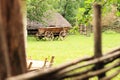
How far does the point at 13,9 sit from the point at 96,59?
2.35 feet

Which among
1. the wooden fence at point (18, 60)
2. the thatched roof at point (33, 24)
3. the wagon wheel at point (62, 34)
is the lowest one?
the wagon wheel at point (62, 34)

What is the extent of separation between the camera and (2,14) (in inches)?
87.1

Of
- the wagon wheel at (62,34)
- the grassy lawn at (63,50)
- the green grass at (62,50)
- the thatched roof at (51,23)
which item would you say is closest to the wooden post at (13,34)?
the grassy lawn at (63,50)

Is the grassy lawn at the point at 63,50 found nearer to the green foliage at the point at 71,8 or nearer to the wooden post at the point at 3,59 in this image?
the green foliage at the point at 71,8

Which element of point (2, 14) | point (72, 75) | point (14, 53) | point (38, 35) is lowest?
point (38, 35)

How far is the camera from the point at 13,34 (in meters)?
2.34

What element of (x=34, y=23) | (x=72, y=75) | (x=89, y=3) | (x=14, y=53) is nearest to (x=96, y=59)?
(x=72, y=75)

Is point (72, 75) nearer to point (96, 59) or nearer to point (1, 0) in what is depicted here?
point (96, 59)

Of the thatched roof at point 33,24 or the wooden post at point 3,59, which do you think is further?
the thatched roof at point 33,24

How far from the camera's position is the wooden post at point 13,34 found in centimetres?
226

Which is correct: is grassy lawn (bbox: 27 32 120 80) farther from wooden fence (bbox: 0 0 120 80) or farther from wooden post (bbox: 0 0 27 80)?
wooden post (bbox: 0 0 27 80)

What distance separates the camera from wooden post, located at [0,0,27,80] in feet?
7.40

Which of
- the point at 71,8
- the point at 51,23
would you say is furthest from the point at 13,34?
the point at 71,8

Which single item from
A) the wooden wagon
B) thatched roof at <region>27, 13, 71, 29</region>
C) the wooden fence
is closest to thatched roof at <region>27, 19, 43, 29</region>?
thatched roof at <region>27, 13, 71, 29</region>
